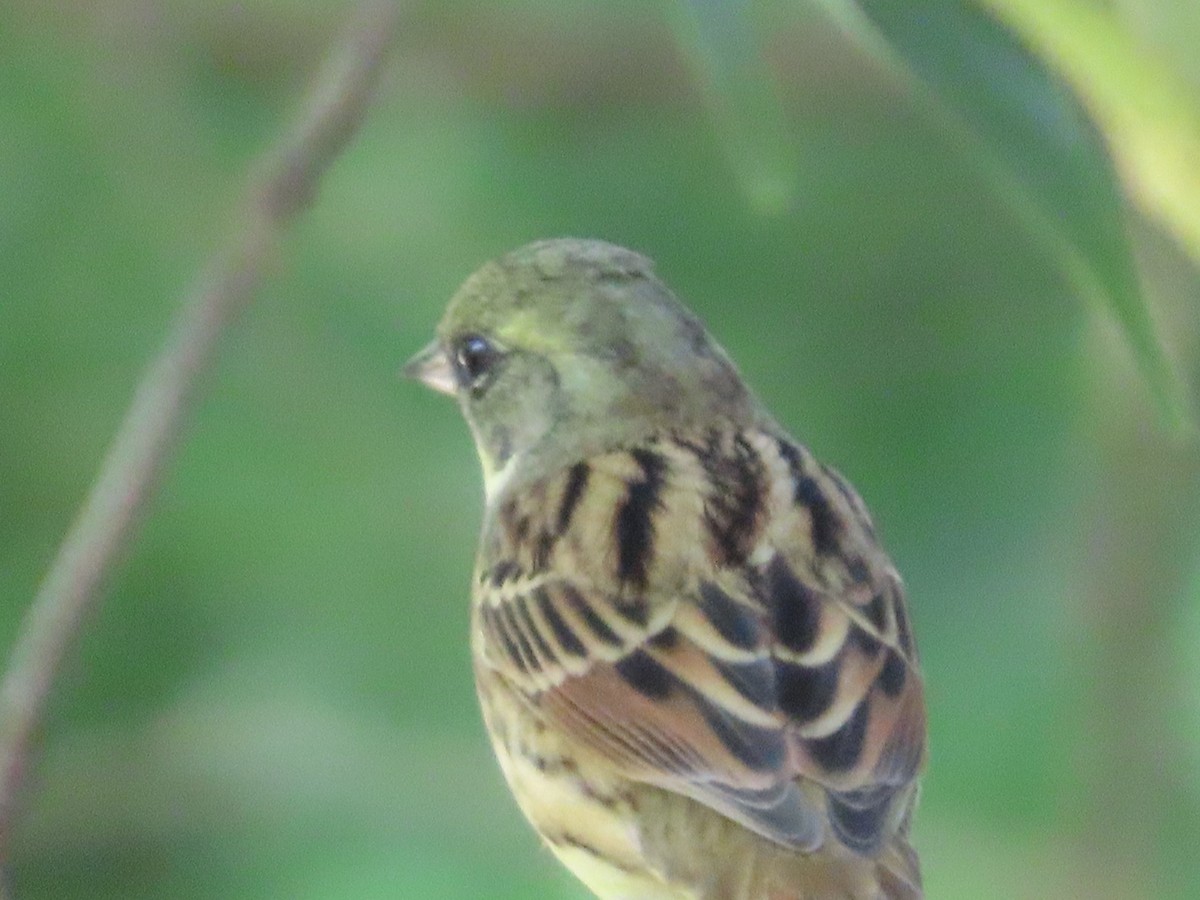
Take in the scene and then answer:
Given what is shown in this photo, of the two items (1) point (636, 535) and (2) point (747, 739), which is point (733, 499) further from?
(2) point (747, 739)

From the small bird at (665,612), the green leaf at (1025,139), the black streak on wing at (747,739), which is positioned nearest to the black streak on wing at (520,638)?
the small bird at (665,612)

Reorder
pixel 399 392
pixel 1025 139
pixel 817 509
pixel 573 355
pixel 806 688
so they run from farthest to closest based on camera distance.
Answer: pixel 399 392 → pixel 573 355 → pixel 817 509 → pixel 806 688 → pixel 1025 139

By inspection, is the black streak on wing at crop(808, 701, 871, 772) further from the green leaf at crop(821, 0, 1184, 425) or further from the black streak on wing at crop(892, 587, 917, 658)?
the green leaf at crop(821, 0, 1184, 425)

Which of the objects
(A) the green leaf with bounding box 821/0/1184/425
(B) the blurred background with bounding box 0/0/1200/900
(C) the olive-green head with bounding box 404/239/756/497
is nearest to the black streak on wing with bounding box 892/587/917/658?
(C) the olive-green head with bounding box 404/239/756/497

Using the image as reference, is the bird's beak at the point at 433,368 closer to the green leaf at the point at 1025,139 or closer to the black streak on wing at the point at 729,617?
the black streak on wing at the point at 729,617

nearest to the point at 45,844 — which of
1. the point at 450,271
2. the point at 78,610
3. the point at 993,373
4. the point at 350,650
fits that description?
the point at 350,650

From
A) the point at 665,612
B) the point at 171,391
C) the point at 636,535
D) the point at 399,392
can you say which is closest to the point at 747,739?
the point at 665,612

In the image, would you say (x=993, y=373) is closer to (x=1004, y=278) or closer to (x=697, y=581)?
(x=1004, y=278)
